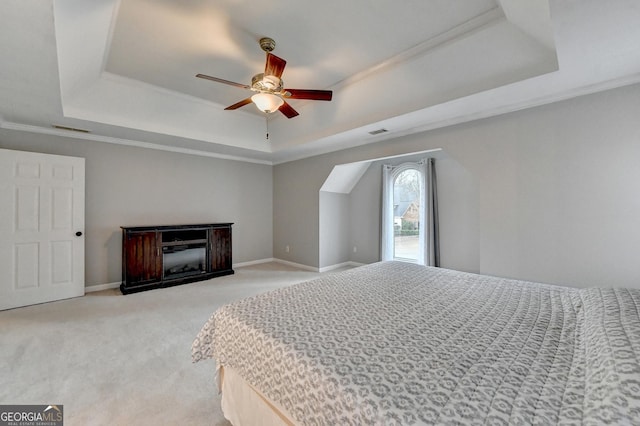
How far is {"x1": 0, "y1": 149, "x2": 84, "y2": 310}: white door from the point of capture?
3311 millimetres

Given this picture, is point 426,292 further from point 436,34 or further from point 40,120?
point 40,120

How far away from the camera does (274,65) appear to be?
2.32 meters

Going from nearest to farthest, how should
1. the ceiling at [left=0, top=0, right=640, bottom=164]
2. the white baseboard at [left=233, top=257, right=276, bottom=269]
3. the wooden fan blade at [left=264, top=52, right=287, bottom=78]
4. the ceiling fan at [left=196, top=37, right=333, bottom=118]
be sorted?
the ceiling at [left=0, top=0, right=640, bottom=164] → the wooden fan blade at [left=264, top=52, right=287, bottom=78] → the ceiling fan at [left=196, top=37, right=333, bottom=118] → the white baseboard at [left=233, top=257, right=276, bottom=269]

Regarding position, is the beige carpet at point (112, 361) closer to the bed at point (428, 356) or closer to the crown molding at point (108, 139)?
the bed at point (428, 356)

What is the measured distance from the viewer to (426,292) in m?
1.91

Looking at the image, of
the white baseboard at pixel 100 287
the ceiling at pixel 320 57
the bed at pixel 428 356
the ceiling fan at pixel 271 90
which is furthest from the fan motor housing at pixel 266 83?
the white baseboard at pixel 100 287

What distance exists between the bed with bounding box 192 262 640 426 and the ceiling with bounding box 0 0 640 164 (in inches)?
72.2

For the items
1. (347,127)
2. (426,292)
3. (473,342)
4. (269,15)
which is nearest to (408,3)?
(269,15)

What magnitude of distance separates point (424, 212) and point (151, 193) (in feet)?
15.9

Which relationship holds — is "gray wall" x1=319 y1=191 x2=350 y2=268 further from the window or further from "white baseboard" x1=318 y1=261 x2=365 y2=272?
the window

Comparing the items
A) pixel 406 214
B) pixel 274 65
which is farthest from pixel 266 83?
pixel 406 214

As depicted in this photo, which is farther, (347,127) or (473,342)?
(347,127)

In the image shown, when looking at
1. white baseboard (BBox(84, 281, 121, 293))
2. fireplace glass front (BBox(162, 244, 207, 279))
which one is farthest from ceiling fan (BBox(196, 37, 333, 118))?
white baseboard (BBox(84, 281, 121, 293))

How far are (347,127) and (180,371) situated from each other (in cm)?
342
